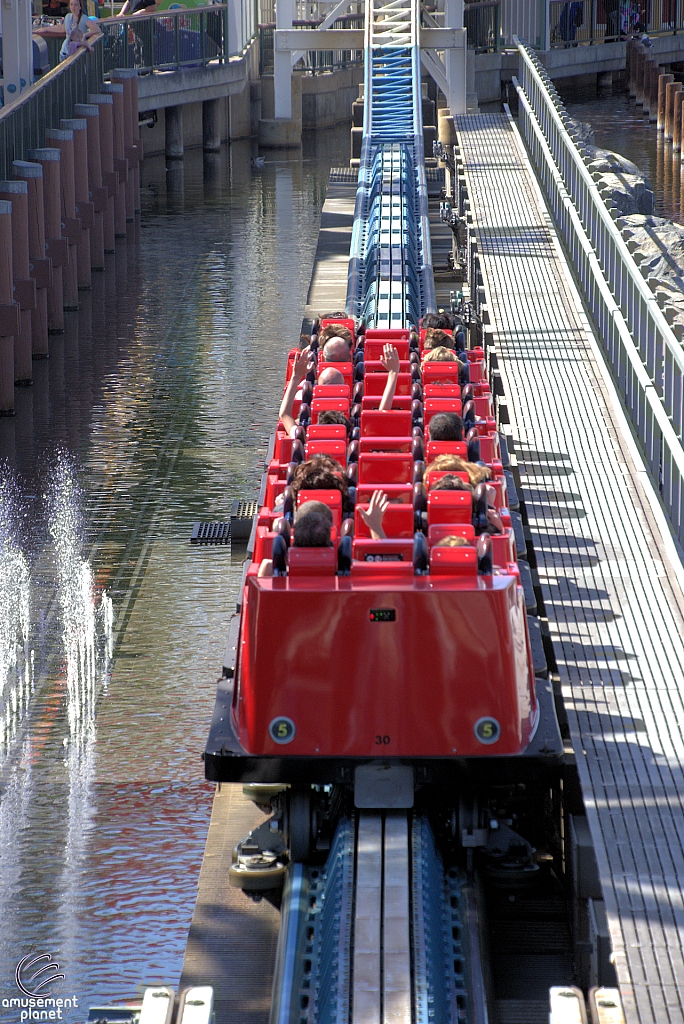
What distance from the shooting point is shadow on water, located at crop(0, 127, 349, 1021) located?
340 inches

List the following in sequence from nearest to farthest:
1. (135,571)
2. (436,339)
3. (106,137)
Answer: (436,339) → (135,571) → (106,137)

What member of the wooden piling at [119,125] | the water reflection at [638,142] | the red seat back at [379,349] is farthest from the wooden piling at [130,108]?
the red seat back at [379,349]

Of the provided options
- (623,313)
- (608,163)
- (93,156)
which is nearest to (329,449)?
(623,313)

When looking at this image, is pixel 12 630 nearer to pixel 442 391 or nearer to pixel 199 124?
pixel 442 391

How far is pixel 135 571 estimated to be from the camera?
13438 millimetres

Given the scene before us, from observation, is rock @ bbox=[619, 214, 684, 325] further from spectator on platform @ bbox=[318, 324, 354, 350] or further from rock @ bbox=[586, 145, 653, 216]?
spectator on platform @ bbox=[318, 324, 354, 350]

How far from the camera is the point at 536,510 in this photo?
10.8m

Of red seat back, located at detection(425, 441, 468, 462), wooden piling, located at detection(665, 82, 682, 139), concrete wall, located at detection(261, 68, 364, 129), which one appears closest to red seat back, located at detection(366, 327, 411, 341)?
red seat back, located at detection(425, 441, 468, 462)

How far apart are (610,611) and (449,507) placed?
131cm

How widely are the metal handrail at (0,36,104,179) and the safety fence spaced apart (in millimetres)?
22062

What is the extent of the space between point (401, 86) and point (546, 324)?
15646 mm

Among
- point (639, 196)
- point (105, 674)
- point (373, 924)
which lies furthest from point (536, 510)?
point (639, 196)

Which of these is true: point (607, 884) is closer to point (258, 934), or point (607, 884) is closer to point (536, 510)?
point (258, 934)

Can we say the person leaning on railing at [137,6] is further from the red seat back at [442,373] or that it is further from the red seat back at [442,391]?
the red seat back at [442,391]
